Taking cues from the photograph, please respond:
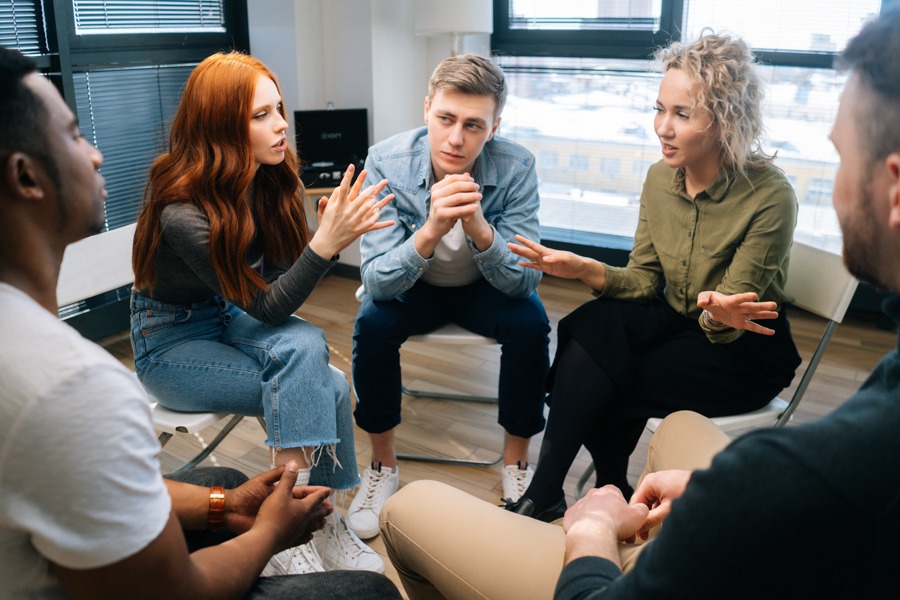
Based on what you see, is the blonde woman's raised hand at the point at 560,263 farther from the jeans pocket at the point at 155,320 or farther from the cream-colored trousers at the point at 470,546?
the jeans pocket at the point at 155,320

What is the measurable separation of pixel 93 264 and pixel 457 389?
1371 mm

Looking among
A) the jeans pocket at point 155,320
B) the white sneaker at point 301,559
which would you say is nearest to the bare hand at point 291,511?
the white sneaker at point 301,559

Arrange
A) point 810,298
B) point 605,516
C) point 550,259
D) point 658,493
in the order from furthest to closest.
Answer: point 550,259 → point 810,298 → point 658,493 → point 605,516

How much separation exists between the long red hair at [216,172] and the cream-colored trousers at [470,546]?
774 millimetres

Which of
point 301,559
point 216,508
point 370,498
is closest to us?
point 216,508

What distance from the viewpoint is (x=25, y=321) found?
2.82 ft

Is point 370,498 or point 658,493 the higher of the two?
point 658,493

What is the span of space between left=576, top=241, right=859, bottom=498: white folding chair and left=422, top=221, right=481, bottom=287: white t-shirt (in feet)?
2.28

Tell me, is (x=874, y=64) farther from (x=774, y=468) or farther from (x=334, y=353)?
(x=334, y=353)

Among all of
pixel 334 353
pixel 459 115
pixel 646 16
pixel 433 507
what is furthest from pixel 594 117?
pixel 433 507

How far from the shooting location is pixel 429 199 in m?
2.30

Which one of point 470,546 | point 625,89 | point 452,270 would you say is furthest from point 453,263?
point 625,89

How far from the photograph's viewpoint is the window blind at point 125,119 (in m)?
3.40

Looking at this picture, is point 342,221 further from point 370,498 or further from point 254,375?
point 370,498
